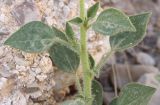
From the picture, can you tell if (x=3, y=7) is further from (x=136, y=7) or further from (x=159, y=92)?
(x=136, y=7)

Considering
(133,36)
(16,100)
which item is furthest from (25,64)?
(133,36)

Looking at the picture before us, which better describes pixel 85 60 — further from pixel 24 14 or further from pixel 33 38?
pixel 24 14

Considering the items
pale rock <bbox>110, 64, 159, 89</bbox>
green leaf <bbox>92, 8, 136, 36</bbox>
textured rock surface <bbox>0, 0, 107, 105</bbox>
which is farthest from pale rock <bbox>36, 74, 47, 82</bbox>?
pale rock <bbox>110, 64, 159, 89</bbox>

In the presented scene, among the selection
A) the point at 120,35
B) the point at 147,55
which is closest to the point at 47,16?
the point at 120,35

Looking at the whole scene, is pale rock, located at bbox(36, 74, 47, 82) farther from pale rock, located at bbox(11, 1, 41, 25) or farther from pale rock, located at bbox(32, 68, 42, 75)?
pale rock, located at bbox(11, 1, 41, 25)

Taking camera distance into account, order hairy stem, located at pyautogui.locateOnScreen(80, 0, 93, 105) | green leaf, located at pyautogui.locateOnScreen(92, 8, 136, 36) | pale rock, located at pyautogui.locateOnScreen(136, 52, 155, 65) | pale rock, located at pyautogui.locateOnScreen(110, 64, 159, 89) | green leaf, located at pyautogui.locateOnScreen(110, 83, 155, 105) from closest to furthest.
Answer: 1. green leaf, located at pyautogui.locateOnScreen(92, 8, 136, 36)
2. hairy stem, located at pyautogui.locateOnScreen(80, 0, 93, 105)
3. green leaf, located at pyautogui.locateOnScreen(110, 83, 155, 105)
4. pale rock, located at pyautogui.locateOnScreen(110, 64, 159, 89)
5. pale rock, located at pyautogui.locateOnScreen(136, 52, 155, 65)

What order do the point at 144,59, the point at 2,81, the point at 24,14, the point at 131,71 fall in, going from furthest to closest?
the point at 144,59 → the point at 131,71 → the point at 24,14 → the point at 2,81
